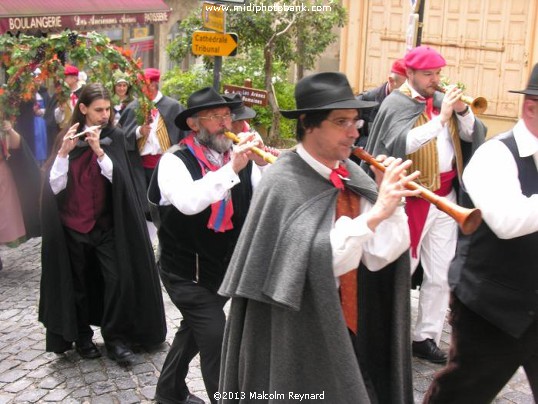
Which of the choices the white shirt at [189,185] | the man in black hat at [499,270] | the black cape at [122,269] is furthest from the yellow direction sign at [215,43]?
the man in black hat at [499,270]

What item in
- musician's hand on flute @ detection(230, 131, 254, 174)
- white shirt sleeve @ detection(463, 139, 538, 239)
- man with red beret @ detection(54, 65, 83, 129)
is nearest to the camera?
white shirt sleeve @ detection(463, 139, 538, 239)

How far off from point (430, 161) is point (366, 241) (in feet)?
8.64

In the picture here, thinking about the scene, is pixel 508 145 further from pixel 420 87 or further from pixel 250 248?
pixel 420 87

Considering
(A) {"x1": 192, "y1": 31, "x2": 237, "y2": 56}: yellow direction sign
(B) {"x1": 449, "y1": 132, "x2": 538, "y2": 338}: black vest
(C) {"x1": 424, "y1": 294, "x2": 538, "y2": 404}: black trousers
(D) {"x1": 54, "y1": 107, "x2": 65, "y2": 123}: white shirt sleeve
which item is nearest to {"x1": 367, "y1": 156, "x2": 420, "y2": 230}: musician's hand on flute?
(B) {"x1": 449, "y1": 132, "x2": 538, "y2": 338}: black vest

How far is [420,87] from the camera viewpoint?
20.1 feet

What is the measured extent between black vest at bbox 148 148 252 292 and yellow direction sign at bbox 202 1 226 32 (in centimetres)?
389

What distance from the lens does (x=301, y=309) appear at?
138 inches

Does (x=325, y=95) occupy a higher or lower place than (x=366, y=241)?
higher

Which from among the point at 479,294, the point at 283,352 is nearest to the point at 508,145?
the point at 479,294

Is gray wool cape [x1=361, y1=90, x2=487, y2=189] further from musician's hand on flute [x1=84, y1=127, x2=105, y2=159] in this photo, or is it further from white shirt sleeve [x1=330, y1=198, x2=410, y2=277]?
white shirt sleeve [x1=330, y1=198, x2=410, y2=277]

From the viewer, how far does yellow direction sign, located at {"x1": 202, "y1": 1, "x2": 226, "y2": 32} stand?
850 cm

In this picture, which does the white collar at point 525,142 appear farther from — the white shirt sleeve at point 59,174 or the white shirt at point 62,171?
the white shirt sleeve at point 59,174

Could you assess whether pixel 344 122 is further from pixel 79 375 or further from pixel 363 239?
pixel 79 375

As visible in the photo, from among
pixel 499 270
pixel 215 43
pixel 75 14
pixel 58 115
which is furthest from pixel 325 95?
pixel 75 14
